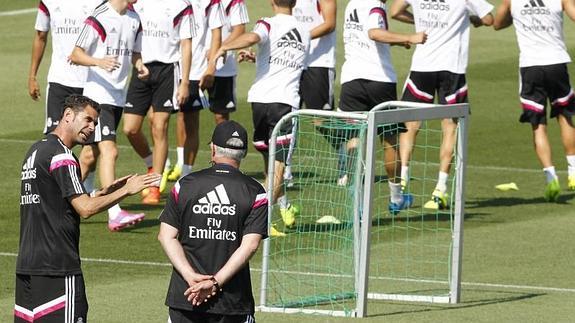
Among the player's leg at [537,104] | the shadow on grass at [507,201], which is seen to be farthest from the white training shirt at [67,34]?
the player's leg at [537,104]

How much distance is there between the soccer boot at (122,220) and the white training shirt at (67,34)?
5.39 feet

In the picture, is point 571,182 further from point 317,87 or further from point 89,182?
point 89,182

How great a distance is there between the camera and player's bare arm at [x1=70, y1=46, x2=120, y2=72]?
1551cm

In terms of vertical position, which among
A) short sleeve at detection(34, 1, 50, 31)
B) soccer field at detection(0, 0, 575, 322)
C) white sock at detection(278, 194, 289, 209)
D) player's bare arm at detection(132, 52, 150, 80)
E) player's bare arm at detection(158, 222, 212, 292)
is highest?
short sleeve at detection(34, 1, 50, 31)

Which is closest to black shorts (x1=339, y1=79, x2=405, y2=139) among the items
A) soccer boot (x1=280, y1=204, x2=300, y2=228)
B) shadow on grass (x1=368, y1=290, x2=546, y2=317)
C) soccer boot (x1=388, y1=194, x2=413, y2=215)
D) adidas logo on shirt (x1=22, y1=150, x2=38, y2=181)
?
soccer boot (x1=388, y1=194, x2=413, y2=215)

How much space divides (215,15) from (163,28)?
74 centimetres

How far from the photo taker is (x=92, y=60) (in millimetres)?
15688

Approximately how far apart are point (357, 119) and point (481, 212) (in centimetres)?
508

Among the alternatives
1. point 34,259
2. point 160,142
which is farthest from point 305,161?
point 34,259

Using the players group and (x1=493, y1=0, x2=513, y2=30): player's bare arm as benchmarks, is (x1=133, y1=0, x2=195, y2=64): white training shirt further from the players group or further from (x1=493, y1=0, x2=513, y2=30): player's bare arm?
(x1=493, y1=0, x2=513, y2=30): player's bare arm

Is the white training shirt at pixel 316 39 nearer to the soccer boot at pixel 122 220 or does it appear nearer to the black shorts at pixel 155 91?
the black shorts at pixel 155 91

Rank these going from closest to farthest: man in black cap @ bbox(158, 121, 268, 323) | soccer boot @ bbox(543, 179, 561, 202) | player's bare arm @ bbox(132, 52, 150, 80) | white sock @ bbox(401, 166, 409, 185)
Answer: man in black cap @ bbox(158, 121, 268, 323) < player's bare arm @ bbox(132, 52, 150, 80) < white sock @ bbox(401, 166, 409, 185) < soccer boot @ bbox(543, 179, 561, 202)

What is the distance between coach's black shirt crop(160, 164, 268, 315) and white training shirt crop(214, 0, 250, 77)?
8.55 meters

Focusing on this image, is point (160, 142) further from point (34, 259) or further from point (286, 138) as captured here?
point (34, 259)
